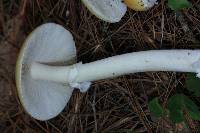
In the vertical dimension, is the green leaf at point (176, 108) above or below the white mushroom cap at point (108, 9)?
below

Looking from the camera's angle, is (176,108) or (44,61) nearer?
(176,108)

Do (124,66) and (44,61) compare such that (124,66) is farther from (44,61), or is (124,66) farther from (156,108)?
(44,61)

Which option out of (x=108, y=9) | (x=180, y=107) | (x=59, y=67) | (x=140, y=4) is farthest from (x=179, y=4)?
Answer: (x=59, y=67)

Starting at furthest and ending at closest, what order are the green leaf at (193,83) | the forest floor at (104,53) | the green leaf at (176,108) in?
the forest floor at (104,53) < the green leaf at (193,83) < the green leaf at (176,108)

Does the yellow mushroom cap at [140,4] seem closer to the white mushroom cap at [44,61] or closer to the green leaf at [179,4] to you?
the green leaf at [179,4]

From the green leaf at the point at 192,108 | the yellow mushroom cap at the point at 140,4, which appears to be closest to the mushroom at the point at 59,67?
the green leaf at the point at 192,108
